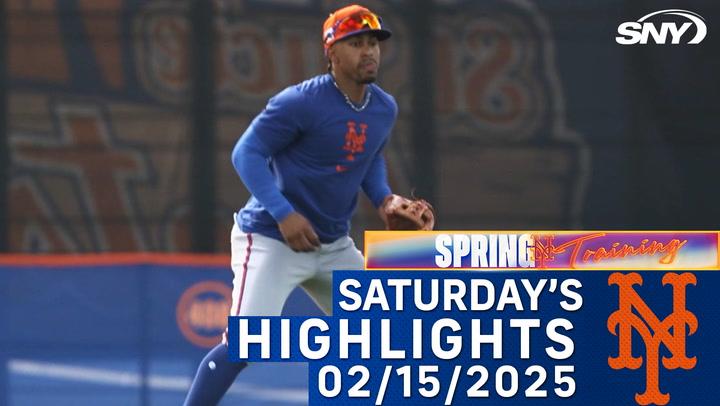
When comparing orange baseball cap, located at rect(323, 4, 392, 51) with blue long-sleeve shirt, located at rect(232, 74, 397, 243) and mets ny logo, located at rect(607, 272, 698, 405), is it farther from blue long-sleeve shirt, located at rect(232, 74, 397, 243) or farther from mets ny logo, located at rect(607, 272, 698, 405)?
mets ny logo, located at rect(607, 272, 698, 405)

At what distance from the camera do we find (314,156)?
5.21 m

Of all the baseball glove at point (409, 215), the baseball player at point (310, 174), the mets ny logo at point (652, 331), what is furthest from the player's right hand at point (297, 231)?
the mets ny logo at point (652, 331)

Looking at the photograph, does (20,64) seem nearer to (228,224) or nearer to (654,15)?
(228,224)

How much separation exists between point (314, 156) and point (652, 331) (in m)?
1.24

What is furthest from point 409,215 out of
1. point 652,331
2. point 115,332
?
point 115,332

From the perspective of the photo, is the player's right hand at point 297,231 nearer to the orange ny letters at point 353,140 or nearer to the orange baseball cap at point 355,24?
the orange ny letters at point 353,140

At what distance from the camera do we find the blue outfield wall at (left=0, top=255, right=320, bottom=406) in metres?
6.82

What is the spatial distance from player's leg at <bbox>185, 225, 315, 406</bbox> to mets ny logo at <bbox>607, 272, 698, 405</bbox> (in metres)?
1.14

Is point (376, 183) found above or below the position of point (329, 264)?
above

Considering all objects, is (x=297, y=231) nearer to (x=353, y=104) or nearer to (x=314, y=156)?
(x=314, y=156)

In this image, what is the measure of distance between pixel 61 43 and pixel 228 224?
3.23 ft

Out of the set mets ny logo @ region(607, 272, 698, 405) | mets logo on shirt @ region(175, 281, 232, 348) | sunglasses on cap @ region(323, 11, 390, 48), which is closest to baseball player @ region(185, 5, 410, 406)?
sunglasses on cap @ region(323, 11, 390, 48)

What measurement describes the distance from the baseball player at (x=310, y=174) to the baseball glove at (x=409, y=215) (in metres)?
0.04

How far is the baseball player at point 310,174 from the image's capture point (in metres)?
5.06
